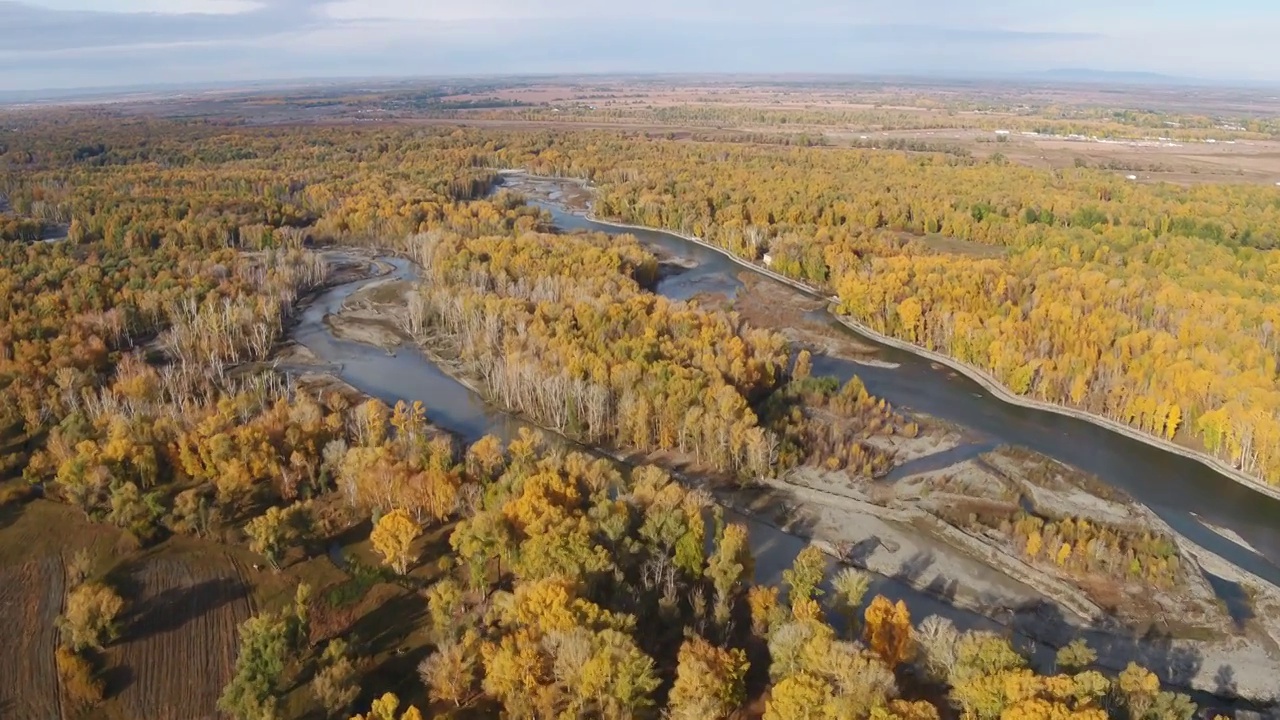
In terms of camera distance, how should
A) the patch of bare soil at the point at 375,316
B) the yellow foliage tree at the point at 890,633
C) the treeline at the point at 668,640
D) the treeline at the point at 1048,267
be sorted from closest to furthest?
the treeline at the point at 668,640 < the yellow foliage tree at the point at 890,633 < the treeline at the point at 1048,267 < the patch of bare soil at the point at 375,316

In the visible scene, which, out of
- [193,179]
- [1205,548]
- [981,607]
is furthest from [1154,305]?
[193,179]

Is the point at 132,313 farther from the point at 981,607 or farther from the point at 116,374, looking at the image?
the point at 981,607

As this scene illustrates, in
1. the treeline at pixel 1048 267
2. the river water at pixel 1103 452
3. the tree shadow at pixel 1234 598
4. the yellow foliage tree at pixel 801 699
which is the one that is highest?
the treeline at pixel 1048 267

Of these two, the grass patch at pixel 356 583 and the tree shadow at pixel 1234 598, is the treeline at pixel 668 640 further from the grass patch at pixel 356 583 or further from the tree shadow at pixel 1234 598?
the tree shadow at pixel 1234 598

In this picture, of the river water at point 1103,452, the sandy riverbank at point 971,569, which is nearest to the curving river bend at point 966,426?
the river water at point 1103,452

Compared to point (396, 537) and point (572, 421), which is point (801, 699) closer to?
point (396, 537)

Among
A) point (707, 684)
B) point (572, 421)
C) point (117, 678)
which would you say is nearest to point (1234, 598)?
point (707, 684)
